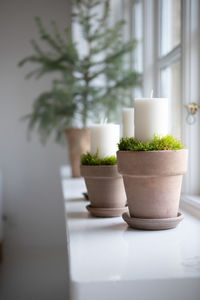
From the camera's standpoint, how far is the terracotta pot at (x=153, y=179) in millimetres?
825

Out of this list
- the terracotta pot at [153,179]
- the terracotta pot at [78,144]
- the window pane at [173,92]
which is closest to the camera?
the terracotta pot at [153,179]

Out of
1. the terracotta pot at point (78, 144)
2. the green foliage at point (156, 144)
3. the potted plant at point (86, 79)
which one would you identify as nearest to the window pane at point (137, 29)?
the potted plant at point (86, 79)

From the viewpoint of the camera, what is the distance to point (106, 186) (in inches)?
→ 42.9

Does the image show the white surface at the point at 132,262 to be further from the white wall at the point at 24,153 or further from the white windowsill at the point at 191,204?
the white wall at the point at 24,153

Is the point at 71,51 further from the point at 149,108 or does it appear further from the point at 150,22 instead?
the point at 149,108

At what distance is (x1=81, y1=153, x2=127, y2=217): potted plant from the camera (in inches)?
42.2

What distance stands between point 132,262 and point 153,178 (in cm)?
22

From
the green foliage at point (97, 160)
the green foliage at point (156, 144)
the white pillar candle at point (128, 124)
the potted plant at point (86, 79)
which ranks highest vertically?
the potted plant at point (86, 79)

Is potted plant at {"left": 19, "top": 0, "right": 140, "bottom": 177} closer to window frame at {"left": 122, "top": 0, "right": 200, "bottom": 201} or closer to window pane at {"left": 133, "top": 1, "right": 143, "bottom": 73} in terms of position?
window pane at {"left": 133, "top": 1, "right": 143, "bottom": 73}

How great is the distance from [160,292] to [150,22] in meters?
1.79

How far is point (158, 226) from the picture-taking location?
0.87 m

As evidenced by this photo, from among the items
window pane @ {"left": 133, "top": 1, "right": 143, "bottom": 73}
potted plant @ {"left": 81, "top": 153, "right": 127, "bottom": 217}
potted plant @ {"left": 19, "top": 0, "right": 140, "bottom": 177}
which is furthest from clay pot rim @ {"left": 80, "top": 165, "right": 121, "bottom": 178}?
window pane @ {"left": 133, "top": 1, "right": 143, "bottom": 73}

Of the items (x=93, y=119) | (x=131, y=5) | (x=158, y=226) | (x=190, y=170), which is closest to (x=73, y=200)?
(x=190, y=170)

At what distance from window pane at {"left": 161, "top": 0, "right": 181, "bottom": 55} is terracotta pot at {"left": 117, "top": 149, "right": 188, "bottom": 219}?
918mm
